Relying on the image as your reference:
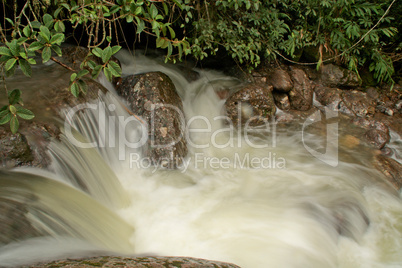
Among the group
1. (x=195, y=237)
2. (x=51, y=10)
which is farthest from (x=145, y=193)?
(x=51, y=10)

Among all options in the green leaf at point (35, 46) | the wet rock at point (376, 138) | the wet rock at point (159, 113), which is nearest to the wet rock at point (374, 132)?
the wet rock at point (376, 138)

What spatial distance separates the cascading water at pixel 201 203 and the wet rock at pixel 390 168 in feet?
0.49

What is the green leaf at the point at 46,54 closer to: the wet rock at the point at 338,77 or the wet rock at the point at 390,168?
the wet rock at the point at 390,168

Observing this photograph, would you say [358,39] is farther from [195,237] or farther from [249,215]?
[195,237]

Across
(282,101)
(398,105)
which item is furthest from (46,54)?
(398,105)

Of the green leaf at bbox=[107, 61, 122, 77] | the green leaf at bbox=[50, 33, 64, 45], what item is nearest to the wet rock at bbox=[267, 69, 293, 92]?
the green leaf at bbox=[107, 61, 122, 77]

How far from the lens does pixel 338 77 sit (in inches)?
231

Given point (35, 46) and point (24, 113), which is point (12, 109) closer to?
point (24, 113)

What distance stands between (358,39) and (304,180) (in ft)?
11.1

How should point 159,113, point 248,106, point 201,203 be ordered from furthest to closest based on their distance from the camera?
point 248,106
point 159,113
point 201,203

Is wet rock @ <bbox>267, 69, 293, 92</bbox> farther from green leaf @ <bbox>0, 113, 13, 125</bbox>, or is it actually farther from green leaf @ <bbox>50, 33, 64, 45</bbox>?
green leaf @ <bbox>0, 113, 13, 125</bbox>

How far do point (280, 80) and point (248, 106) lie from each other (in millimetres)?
860

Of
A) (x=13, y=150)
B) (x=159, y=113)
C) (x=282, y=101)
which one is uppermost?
(x=282, y=101)

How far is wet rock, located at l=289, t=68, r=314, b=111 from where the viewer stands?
544 cm
